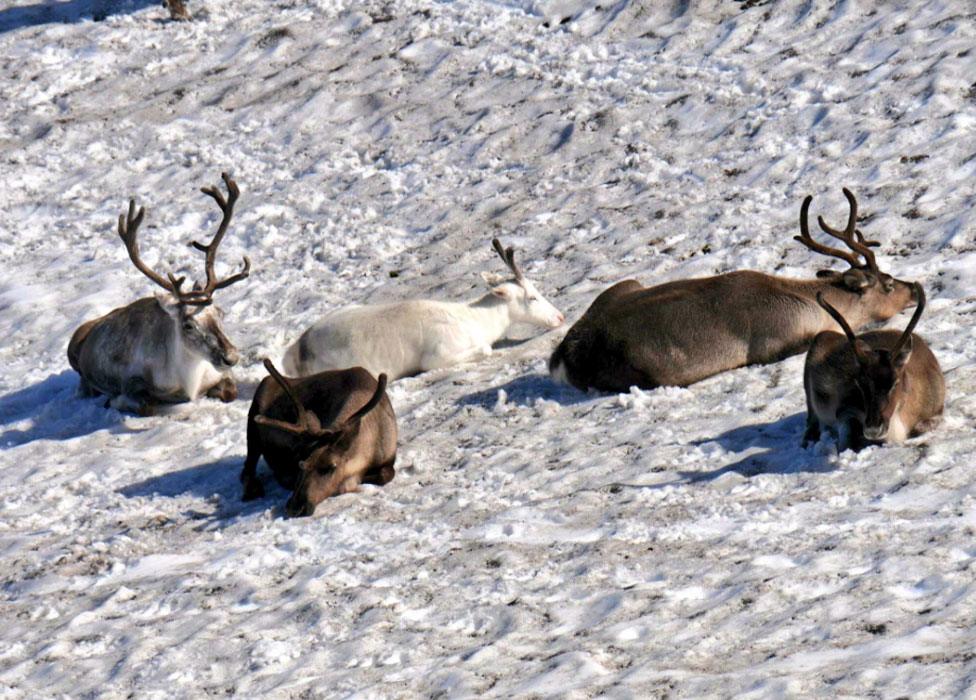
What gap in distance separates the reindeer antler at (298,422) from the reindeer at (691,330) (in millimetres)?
1942

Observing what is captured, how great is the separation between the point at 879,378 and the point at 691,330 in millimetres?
2036

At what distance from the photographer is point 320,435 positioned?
28.2 feet

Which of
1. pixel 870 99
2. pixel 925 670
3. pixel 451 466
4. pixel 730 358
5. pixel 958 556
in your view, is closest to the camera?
pixel 925 670

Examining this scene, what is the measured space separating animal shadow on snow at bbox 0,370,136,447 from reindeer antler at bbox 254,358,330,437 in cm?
239

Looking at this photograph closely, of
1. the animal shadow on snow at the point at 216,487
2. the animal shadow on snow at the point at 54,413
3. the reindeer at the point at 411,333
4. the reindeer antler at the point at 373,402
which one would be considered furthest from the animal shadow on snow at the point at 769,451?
the animal shadow on snow at the point at 54,413

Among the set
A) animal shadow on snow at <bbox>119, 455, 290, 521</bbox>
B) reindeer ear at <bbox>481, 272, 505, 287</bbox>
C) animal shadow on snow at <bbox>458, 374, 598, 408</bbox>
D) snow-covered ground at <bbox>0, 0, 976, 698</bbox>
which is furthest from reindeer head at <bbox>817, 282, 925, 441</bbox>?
reindeer ear at <bbox>481, 272, 505, 287</bbox>

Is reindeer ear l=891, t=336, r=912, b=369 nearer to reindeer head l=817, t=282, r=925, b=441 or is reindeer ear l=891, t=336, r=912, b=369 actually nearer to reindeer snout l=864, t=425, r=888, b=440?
reindeer head l=817, t=282, r=925, b=441

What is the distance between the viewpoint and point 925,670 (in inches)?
216

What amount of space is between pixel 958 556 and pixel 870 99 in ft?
25.6

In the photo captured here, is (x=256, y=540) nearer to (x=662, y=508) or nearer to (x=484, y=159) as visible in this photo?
(x=662, y=508)

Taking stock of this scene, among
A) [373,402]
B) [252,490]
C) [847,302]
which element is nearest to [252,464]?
[252,490]

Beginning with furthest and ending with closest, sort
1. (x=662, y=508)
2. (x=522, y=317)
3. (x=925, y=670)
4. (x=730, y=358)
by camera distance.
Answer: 1. (x=522, y=317)
2. (x=730, y=358)
3. (x=662, y=508)
4. (x=925, y=670)

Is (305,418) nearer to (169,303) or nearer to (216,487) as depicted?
(216,487)

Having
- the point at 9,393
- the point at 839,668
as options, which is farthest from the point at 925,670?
the point at 9,393
